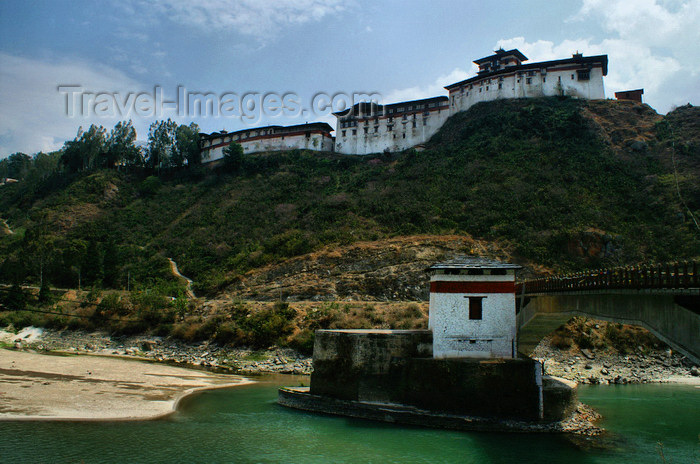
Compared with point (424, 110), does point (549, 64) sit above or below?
above

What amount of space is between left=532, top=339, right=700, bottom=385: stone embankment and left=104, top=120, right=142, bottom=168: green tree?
307ft

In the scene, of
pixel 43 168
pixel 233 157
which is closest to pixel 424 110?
pixel 233 157

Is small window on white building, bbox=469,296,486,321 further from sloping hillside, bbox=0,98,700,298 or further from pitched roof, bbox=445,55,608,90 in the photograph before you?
pitched roof, bbox=445,55,608,90

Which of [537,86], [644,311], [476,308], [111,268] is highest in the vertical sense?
[537,86]

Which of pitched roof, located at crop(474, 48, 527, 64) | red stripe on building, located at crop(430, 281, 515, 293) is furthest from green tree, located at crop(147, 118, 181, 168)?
red stripe on building, located at crop(430, 281, 515, 293)

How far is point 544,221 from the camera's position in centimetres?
5684

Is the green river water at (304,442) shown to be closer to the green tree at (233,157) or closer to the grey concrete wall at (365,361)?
the grey concrete wall at (365,361)

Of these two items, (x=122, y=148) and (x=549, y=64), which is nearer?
(x=549, y=64)

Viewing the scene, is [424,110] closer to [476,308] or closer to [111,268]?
[111,268]

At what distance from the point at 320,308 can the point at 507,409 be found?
24674mm

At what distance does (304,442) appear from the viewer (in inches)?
775

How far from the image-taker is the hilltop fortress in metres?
80.4

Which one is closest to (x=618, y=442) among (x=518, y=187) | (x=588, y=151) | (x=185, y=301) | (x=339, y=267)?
(x=339, y=267)

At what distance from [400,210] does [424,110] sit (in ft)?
106
